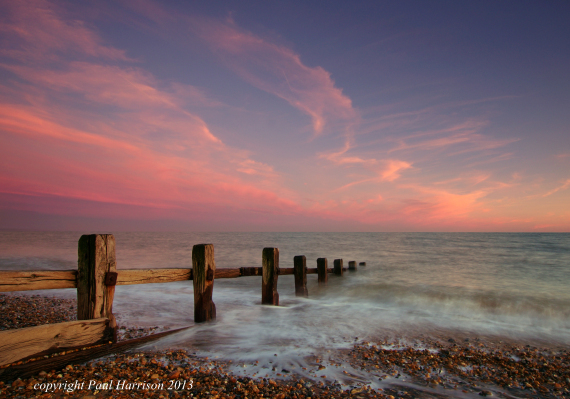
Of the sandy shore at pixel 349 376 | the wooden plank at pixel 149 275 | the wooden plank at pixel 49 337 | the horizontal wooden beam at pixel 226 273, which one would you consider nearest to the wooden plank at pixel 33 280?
the wooden plank at pixel 49 337

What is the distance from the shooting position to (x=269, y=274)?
26.2 ft

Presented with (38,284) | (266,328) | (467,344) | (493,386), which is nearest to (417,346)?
(467,344)

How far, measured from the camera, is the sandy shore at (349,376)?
3490mm

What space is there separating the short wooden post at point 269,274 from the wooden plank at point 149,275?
7.79ft

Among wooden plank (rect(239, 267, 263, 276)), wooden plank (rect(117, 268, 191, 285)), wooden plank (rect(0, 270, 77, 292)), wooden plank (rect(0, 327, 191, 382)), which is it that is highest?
wooden plank (rect(0, 270, 77, 292))

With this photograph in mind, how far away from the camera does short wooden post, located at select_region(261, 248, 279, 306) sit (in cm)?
793

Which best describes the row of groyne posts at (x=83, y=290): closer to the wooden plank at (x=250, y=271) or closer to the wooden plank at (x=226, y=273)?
the wooden plank at (x=226, y=273)

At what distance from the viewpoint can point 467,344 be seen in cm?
621

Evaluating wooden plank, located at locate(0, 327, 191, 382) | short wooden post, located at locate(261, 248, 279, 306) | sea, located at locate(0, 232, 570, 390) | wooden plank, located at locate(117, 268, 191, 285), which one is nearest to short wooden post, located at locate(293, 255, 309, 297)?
sea, located at locate(0, 232, 570, 390)

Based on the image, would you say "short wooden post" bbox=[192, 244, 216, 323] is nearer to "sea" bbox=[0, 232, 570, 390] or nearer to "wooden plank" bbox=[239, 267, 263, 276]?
"sea" bbox=[0, 232, 570, 390]

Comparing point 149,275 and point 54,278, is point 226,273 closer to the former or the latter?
point 149,275

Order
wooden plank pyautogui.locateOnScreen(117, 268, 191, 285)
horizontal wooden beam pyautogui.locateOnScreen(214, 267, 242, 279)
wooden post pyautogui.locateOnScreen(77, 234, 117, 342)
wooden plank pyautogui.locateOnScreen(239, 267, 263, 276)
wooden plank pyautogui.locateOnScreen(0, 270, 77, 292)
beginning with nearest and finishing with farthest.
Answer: wooden plank pyautogui.locateOnScreen(0, 270, 77, 292), wooden post pyautogui.locateOnScreen(77, 234, 117, 342), wooden plank pyautogui.locateOnScreen(117, 268, 191, 285), horizontal wooden beam pyautogui.locateOnScreen(214, 267, 242, 279), wooden plank pyautogui.locateOnScreen(239, 267, 263, 276)

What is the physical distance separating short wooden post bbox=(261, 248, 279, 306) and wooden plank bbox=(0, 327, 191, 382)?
3653mm

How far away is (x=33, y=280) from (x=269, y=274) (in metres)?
4.99
